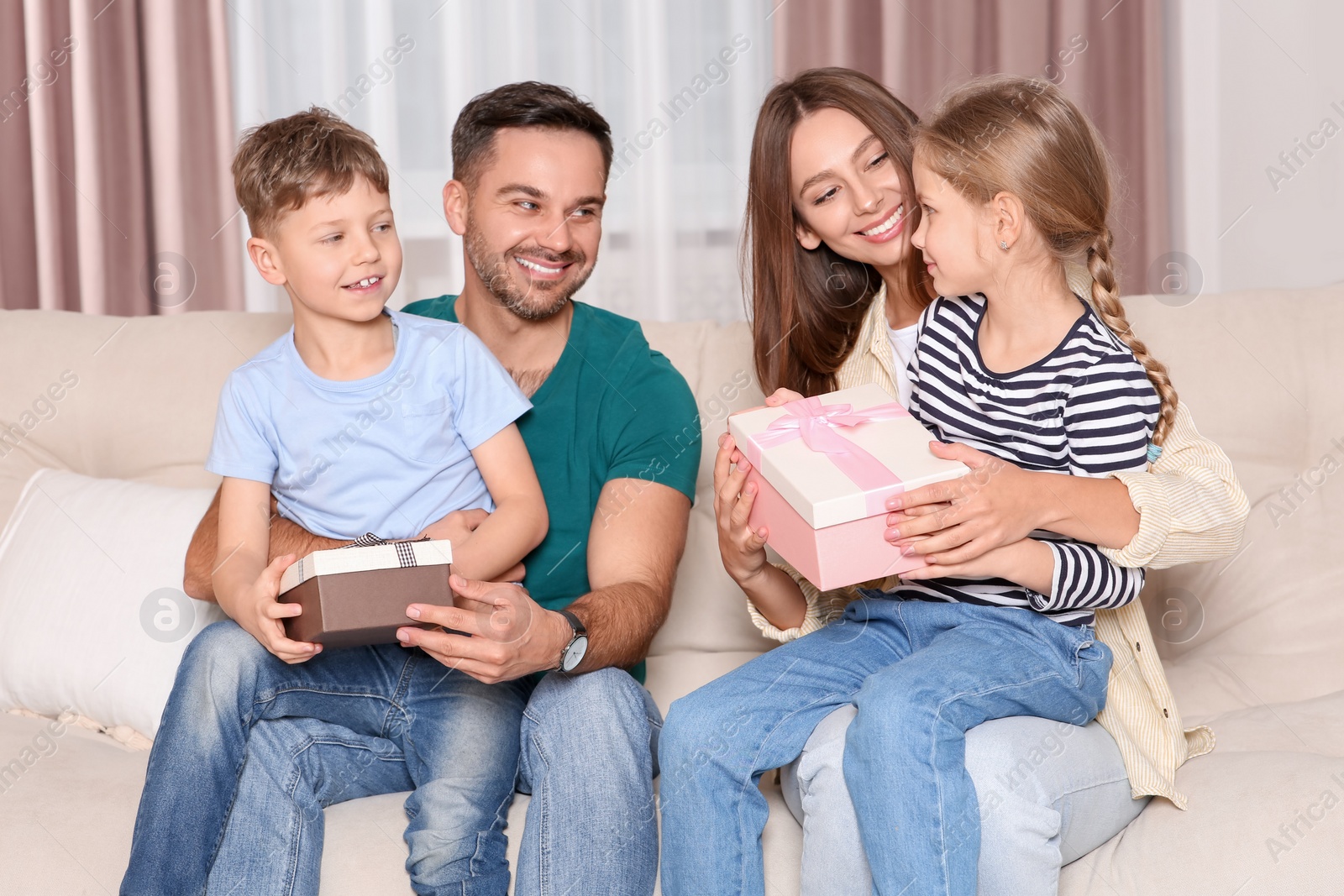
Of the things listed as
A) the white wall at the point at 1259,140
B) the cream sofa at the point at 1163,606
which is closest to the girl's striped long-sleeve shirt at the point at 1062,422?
the cream sofa at the point at 1163,606

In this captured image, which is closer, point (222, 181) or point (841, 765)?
point (841, 765)

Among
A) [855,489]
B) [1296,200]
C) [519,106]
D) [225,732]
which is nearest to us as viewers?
[855,489]

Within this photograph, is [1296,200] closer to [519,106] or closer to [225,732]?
[519,106]

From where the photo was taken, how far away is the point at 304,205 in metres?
1.41

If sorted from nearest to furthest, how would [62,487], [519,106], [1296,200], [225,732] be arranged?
[225,732], [519,106], [62,487], [1296,200]

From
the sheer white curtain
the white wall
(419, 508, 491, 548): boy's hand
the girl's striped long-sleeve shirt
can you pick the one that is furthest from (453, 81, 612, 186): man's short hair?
the white wall

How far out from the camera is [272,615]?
1258 mm

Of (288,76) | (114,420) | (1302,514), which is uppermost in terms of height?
(288,76)

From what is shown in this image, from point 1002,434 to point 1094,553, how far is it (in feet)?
0.58

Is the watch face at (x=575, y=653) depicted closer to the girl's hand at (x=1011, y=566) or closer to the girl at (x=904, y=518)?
the girl at (x=904, y=518)

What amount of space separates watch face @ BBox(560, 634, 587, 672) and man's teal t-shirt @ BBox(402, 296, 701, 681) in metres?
0.26

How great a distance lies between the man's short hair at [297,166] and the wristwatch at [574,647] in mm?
620

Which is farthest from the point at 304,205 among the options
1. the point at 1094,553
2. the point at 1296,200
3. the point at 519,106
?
the point at 1296,200

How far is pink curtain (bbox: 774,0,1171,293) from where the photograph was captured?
276 centimetres
